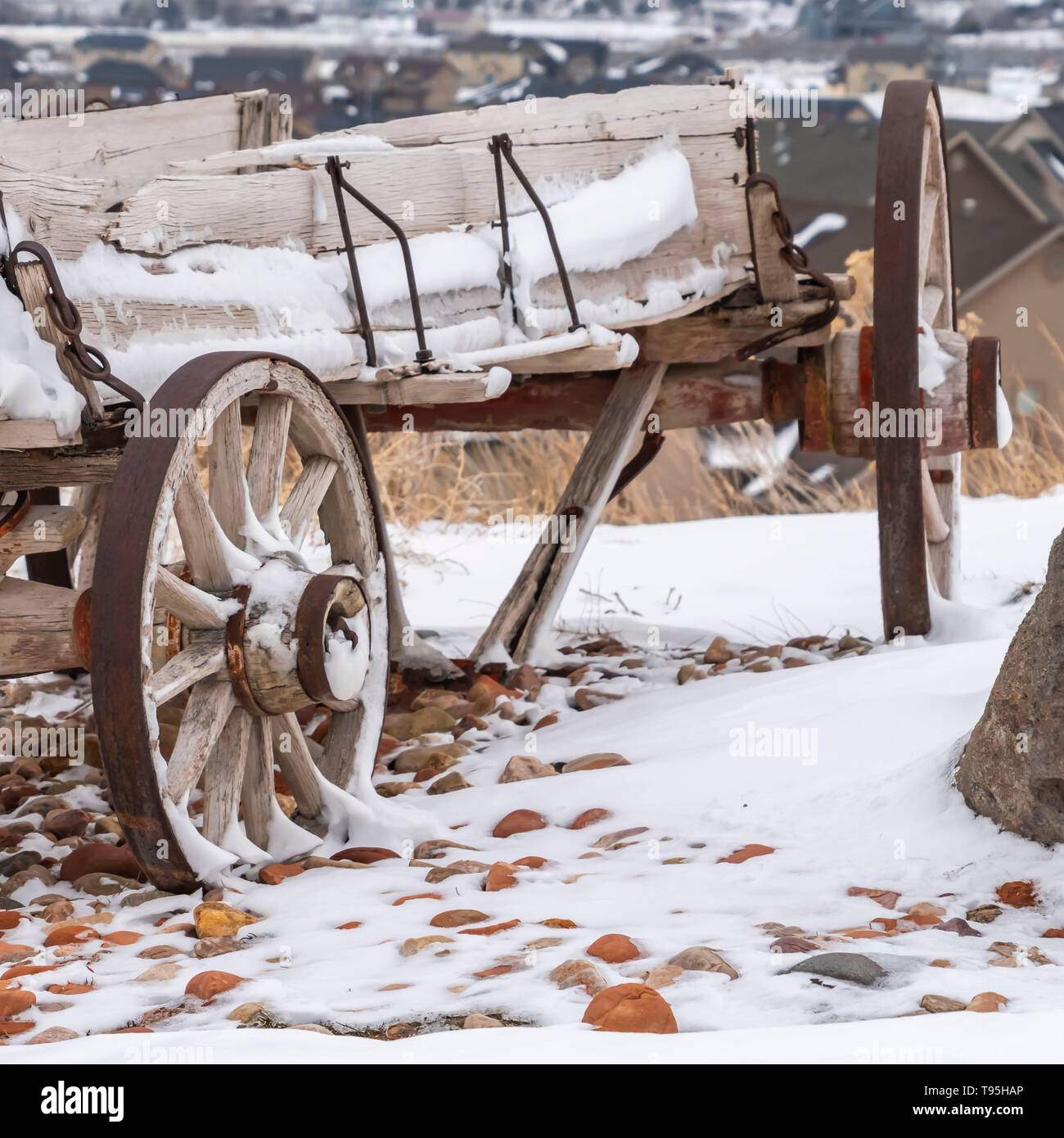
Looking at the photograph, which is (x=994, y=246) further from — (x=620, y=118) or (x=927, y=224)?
(x=620, y=118)

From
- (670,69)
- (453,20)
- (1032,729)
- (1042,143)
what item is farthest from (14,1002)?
(453,20)

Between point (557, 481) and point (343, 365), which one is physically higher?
point (343, 365)

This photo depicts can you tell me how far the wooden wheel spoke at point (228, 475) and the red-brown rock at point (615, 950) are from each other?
3.38ft

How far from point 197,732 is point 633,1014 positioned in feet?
3.31

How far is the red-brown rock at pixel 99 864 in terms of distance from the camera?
2.63 meters

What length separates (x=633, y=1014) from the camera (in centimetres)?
169

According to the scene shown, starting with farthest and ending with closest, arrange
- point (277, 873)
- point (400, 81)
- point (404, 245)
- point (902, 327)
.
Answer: point (400, 81) < point (902, 327) < point (404, 245) < point (277, 873)

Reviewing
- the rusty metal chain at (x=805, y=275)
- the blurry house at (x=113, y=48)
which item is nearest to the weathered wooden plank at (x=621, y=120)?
the rusty metal chain at (x=805, y=275)

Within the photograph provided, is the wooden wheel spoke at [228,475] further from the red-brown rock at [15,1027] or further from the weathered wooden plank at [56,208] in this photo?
the red-brown rock at [15,1027]

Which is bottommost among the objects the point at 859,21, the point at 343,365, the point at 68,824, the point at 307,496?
the point at 68,824

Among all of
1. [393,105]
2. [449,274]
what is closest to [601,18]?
[393,105]

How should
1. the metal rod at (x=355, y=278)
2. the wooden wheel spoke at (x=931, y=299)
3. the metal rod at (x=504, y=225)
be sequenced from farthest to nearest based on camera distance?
the wooden wheel spoke at (x=931, y=299) → the metal rod at (x=504, y=225) → the metal rod at (x=355, y=278)

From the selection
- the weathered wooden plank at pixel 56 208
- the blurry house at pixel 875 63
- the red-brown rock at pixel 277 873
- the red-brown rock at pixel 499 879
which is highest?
the blurry house at pixel 875 63
